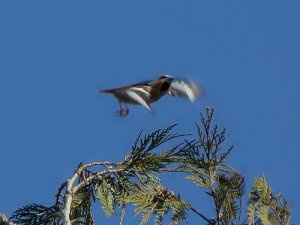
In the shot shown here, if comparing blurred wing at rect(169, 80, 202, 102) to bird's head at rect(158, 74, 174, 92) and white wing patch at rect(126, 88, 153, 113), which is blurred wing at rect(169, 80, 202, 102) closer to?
bird's head at rect(158, 74, 174, 92)

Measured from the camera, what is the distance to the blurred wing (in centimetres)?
440

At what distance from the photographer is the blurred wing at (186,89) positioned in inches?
173

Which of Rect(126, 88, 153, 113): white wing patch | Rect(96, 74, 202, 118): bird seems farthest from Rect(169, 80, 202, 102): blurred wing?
Rect(126, 88, 153, 113): white wing patch

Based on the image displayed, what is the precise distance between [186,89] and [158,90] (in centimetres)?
16

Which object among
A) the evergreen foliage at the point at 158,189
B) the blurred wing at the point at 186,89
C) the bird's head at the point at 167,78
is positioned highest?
the bird's head at the point at 167,78

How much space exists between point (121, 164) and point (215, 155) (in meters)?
0.47

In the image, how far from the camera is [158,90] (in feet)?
14.7

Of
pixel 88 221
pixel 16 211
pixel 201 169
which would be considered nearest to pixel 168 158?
pixel 201 169

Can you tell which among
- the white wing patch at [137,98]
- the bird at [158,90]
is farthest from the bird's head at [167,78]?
the white wing patch at [137,98]

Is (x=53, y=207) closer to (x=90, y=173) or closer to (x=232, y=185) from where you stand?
(x=90, y=173)

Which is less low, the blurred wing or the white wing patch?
the blurred wing

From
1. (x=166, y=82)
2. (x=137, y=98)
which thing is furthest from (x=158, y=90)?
(x=137, y=98)

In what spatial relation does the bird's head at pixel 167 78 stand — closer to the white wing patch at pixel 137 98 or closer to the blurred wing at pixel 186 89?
the blurred wing at pixel 186 89

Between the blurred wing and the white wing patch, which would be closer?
the white wing patch
